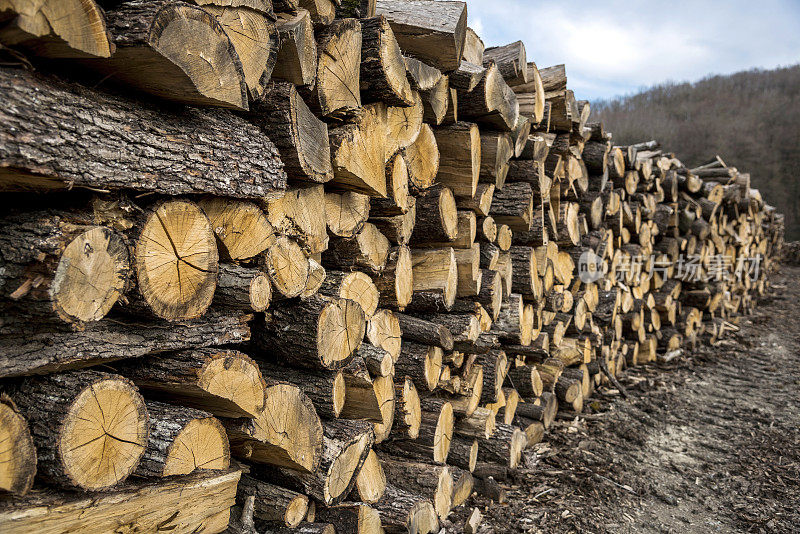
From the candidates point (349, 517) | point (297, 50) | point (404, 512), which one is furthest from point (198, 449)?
point (297, 50)

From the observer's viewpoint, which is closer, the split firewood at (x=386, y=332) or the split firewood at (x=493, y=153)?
the split firewood at (x=386, y=332)

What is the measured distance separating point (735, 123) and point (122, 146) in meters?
37.5

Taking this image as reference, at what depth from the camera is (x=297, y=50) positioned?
176cm

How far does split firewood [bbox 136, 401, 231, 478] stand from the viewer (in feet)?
4.92

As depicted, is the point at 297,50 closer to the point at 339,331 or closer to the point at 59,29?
the point at 59,29

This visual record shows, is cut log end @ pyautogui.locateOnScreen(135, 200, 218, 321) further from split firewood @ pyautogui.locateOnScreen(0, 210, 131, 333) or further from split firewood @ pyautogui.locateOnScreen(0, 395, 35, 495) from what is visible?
split firewood @ pyautogui.locateOnScreen(0, 395, 35, 495)

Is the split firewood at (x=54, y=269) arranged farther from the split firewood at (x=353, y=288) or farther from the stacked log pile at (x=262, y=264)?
the split firewood at (x=353, y=288)

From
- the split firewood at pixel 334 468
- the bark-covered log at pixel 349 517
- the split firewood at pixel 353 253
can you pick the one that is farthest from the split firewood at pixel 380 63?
the bark-covered log at pixel 349 517

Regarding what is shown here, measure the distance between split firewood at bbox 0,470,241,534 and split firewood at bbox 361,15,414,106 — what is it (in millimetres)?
1488

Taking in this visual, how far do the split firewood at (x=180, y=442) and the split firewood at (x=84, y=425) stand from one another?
0.17 ft

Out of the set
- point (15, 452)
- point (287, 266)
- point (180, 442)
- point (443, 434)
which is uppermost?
point (287, 266)

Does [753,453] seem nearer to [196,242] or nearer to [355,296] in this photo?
[355,296]

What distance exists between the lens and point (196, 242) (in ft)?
5.09

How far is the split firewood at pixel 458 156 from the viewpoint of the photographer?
9.71ft
